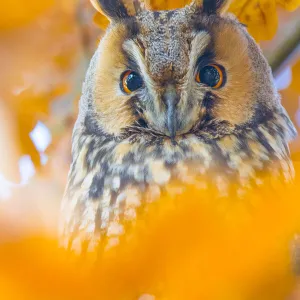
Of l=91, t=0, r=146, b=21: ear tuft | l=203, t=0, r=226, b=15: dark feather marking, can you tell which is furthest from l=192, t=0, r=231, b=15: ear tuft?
l=91, t=0, r=146, b=21: ear tuft

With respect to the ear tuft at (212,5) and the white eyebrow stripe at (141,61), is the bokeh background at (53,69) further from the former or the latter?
the white eyebrow stripe at (141,61)

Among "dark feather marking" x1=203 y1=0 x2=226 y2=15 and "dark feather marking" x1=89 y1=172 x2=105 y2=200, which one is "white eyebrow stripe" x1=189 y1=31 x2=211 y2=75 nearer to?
Answer: "dark feather marking" x1=203 y1=0 x2=226 y2=15

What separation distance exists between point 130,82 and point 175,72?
0.49 ft

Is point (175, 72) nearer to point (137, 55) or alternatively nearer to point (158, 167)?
point (137, 55)

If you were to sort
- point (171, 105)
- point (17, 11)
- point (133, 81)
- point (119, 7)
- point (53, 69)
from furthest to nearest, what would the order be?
1. point (53, 69)
2. point (119, 7)
3. point (133, 81)
4. point (171, 105)
5. point (17, 11)

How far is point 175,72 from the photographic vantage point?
1.25m

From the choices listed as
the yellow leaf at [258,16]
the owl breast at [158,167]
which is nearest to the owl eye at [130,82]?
the owl breast at [158,167]

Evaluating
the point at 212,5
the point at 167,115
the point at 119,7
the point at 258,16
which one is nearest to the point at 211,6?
the point at 212,5

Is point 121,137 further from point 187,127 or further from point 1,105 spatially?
point 1,105

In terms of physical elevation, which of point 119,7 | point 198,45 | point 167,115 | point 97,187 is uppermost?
point 119,7

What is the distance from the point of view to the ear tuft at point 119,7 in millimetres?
1436

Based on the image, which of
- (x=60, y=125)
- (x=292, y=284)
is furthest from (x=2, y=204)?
(x=60, y=125)

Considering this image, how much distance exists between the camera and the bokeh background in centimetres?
112

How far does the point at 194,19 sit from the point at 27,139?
61cm
